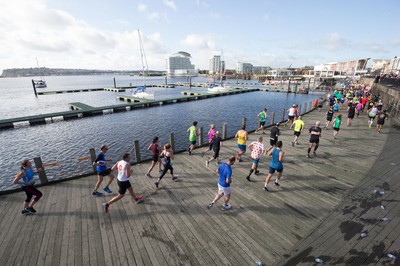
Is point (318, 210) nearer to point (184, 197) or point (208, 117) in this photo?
point (184, 197)

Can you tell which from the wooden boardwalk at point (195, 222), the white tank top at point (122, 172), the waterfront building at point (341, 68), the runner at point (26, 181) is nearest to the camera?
the wooden boardwalk at point (195, 222)

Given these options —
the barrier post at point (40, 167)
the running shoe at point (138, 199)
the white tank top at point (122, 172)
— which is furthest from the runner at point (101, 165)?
the barrier post at point (40, 167)

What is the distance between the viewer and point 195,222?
5.56m

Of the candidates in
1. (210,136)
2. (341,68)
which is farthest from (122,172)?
(341,68)

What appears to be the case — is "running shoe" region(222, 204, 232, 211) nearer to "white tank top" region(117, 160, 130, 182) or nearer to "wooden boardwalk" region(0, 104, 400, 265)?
"wooden boardwalk" region(0, 104, 400, 265)

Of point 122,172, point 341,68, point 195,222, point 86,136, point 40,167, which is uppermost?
Result: point 341,68

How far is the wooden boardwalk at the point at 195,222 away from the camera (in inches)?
178

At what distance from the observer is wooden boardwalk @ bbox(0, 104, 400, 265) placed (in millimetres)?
4520

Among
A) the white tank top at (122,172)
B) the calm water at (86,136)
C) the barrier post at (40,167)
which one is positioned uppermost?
the white tank top at (122,172)

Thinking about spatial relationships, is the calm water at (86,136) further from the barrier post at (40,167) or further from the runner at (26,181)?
the runner at (26,181)

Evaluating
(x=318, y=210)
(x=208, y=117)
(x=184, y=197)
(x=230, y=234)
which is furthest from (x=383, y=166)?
(x=208, y=117)

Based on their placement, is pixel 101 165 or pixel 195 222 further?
pixel 101 165

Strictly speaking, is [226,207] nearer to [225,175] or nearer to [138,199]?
[225,175]

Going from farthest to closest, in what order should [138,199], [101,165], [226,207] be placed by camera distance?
[101,165] → [138,199] → [226,207]
